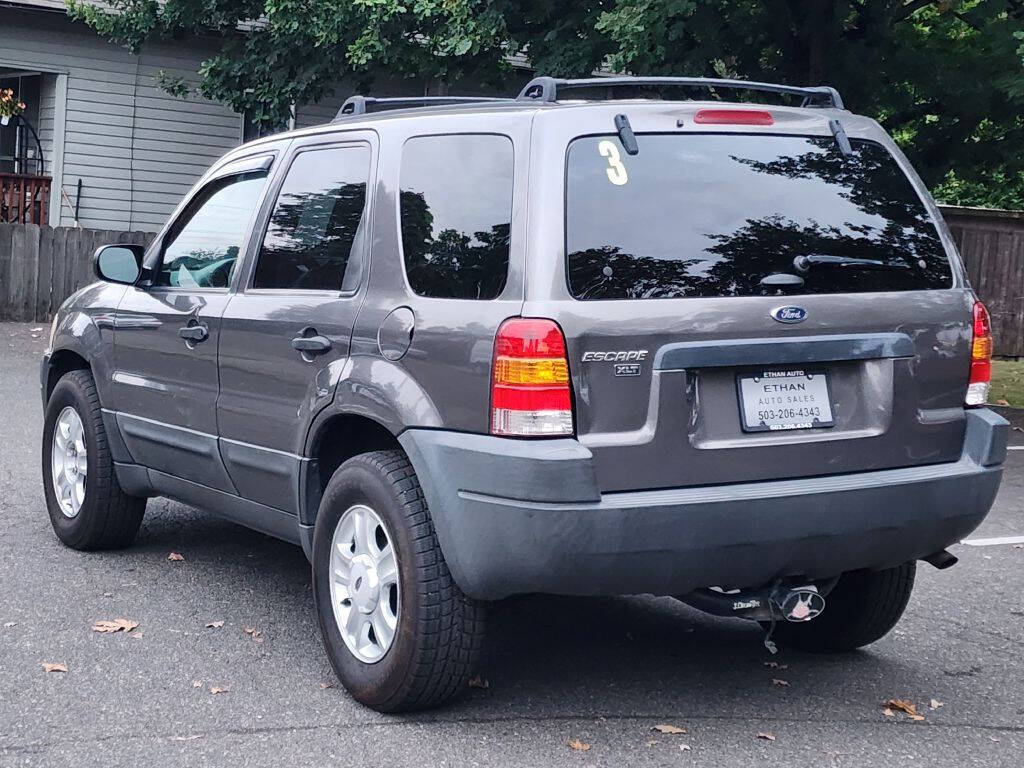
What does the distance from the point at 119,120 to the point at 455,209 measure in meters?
18.9

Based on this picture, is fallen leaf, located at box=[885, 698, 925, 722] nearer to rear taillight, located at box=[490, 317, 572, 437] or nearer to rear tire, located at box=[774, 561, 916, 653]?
rear tire, located at box=[774, 561, 916, 653]

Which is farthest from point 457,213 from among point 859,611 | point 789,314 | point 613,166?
point 859,611

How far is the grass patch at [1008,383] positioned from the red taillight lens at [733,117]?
31.1ft

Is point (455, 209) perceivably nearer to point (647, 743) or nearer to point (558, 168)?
point (558, 168)

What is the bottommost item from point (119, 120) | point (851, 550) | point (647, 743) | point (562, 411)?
point (647, 743)

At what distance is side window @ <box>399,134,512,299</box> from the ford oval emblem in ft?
2.71

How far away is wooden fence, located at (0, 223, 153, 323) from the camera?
1862cm

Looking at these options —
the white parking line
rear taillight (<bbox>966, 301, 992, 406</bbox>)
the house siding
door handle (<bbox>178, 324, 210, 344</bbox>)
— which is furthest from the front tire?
the house siding

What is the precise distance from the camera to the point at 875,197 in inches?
179

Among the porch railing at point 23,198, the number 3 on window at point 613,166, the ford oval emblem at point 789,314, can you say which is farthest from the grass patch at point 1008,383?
the porch railing at point 23,198

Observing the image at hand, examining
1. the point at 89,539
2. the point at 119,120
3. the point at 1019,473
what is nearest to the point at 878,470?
the point at 89,539

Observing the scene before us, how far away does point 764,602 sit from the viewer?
14.4ft

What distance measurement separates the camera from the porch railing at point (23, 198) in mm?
21094

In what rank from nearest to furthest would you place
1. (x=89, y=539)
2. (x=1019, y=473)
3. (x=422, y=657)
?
(x=422, y=657)
(x=89, y=539)
(x=1019, y=473)
